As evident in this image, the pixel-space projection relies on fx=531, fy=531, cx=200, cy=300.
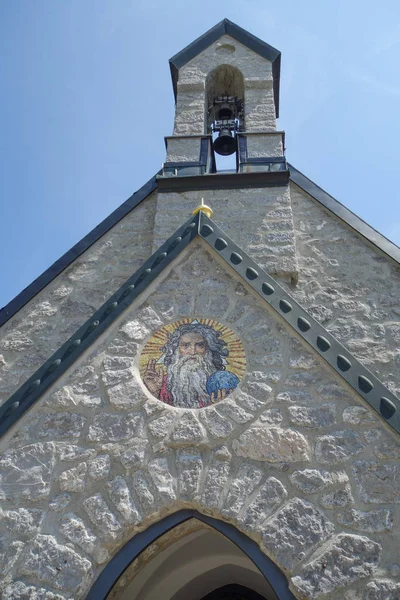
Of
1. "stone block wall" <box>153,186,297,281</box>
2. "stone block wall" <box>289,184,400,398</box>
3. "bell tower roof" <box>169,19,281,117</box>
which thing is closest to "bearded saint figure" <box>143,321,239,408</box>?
"stone block wall" <box>289,184,400,398</box>

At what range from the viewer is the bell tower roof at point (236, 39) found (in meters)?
8.86

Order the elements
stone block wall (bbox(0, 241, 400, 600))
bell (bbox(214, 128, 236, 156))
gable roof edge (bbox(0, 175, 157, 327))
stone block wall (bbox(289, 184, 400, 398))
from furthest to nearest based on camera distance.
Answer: bell (bbox(214, 128, 236, 156))
gable roof edge (bbox(0, 175, 157, 327))
stone block wall (bbox(289, 184, 400, 398))
stone block wall (bbox(0, 241, 400, 600))

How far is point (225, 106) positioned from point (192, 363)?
6134 millimetres

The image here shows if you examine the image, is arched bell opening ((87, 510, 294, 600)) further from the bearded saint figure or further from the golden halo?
the golden halo

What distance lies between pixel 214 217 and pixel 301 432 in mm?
3668

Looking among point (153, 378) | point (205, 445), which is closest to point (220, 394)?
point (205, 445)

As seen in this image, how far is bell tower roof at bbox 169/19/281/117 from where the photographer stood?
8.86 metres

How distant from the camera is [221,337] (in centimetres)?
426

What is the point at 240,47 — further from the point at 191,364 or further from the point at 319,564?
the point at 319,564

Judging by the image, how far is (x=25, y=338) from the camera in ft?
19.0

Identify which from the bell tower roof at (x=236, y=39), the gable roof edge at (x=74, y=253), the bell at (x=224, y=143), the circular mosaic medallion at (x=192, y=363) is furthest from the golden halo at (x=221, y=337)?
the bell tower roof at (x=236, y=39)

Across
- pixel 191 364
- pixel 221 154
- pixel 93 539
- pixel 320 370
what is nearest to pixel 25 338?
pixel 191 364

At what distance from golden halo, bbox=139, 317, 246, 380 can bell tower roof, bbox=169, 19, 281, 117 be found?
20.2ft

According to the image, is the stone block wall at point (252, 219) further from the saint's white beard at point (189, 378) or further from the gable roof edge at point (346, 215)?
the saint's white beard at point (189, 378)
